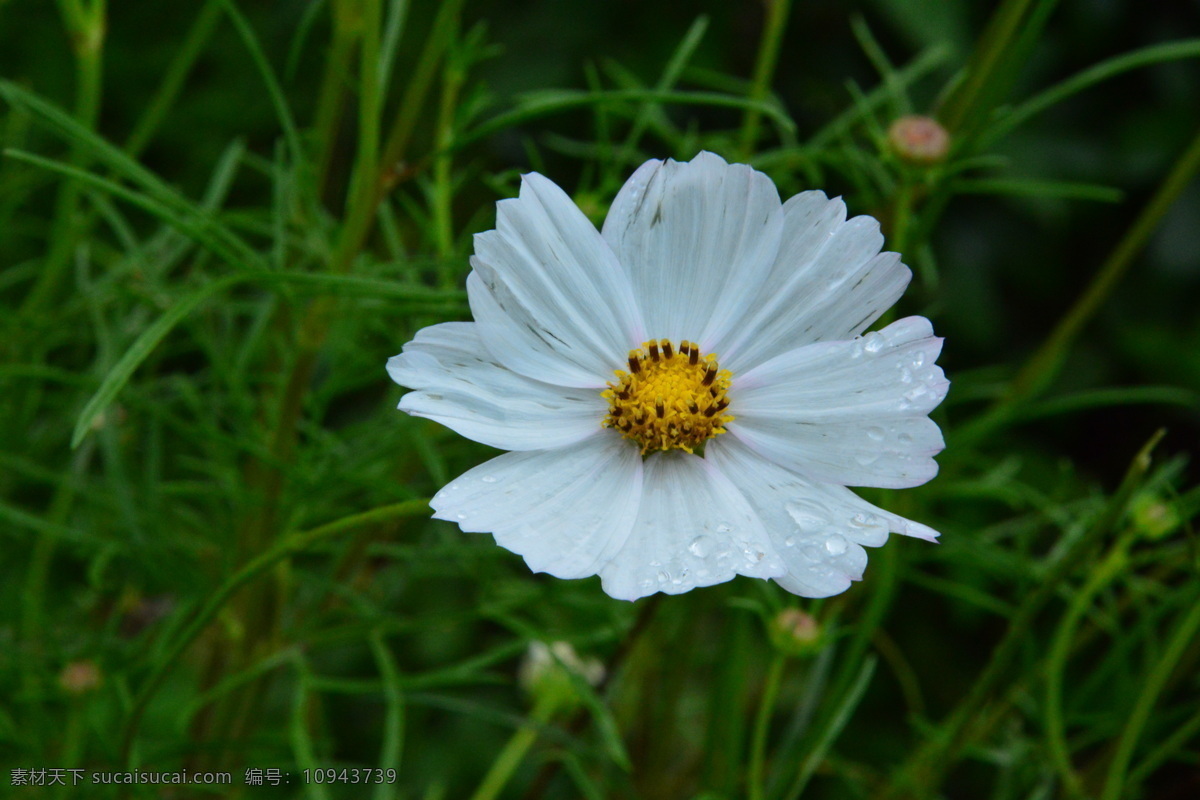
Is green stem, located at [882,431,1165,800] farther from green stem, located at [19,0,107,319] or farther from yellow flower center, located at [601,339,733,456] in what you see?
green stem, located at [19,0,107,319]

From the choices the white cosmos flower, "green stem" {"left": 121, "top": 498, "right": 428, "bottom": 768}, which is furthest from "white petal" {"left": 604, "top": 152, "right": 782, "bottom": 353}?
"green stem" {"left": 121, "top": 498, "right": 428, "bottom": 768}

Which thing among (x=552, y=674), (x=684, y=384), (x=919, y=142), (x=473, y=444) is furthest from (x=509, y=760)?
(x=919, y=142)

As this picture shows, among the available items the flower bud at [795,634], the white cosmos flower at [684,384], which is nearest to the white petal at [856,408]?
the white cosmos flower at [684,384]

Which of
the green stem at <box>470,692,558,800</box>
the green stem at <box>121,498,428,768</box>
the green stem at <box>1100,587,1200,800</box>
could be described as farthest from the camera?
the green stem at <box>470,692,558,800</box>

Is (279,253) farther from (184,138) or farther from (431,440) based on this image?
(184,138)

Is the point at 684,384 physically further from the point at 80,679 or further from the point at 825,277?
the point at 80,679

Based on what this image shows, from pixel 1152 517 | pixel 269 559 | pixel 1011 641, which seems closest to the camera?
pixel 269 559

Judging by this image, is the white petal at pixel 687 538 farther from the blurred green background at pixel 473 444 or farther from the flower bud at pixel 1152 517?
the flower bud at pixel 1152 517
